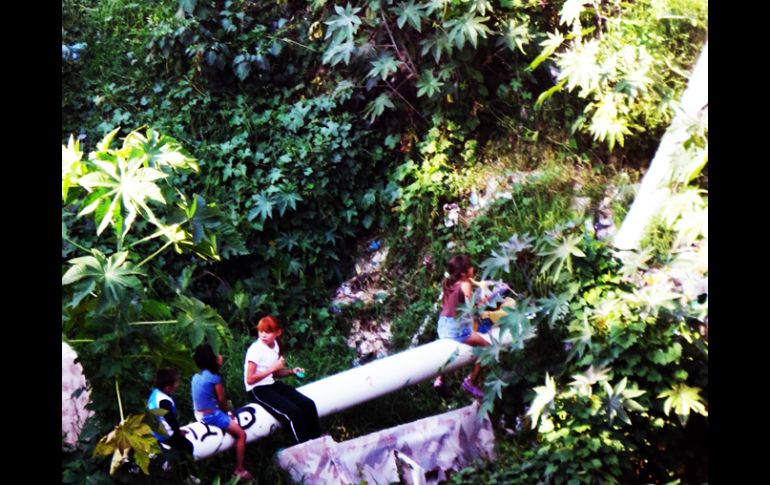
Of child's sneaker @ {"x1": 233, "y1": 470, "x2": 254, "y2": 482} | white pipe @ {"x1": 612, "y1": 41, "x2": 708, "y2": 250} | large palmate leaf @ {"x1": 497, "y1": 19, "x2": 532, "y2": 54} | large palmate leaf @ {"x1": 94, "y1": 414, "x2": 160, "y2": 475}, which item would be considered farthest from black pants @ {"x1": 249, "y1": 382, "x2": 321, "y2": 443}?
large palmate leaf @ {"x1": 497, "y1": 19, "x2": 532, "y2": 54}

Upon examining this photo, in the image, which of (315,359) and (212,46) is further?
(212,46)

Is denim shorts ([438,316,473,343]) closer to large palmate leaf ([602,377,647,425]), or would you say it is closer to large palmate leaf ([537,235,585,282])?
large palmate leaf ([537,235,585,282])

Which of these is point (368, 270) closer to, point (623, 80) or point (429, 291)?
point (429, 291)

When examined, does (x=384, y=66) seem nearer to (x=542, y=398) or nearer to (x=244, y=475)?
(x=542, y=398)

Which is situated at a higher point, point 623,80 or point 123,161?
point 123,161

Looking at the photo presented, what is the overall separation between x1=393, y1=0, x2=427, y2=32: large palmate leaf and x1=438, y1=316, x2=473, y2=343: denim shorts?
1.65 m

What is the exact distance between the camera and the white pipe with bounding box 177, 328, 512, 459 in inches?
135

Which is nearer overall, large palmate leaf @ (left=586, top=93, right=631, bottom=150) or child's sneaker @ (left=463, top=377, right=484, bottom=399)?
child's sneaker @ (left=463, top=377, right=484, bottom=399)

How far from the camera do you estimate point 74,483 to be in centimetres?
245

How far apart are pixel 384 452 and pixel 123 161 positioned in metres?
1.63

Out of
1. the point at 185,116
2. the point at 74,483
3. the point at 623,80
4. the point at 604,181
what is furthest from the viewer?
the point at 185,116

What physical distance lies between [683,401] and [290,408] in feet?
5.09

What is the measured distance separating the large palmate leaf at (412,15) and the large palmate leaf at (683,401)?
2433 mm

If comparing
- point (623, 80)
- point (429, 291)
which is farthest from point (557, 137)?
point (429, 291)
